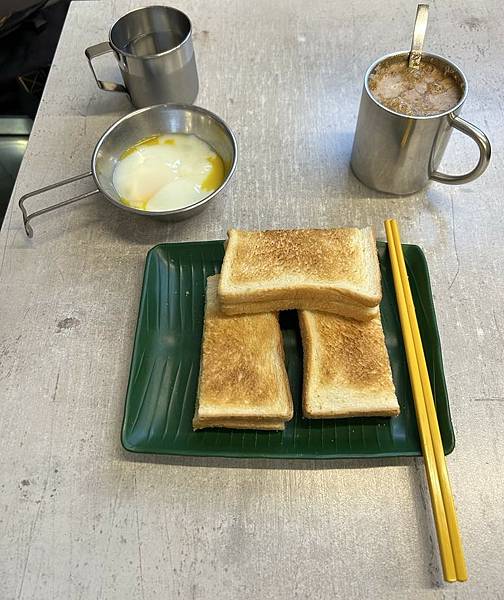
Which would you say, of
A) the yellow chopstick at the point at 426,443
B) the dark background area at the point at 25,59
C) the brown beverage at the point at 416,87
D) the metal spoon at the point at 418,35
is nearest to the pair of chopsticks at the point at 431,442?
the yellow chopstick at the point at 426,443

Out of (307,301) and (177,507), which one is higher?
(307,301)

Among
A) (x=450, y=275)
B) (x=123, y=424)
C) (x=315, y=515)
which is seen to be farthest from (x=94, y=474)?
(x=450, y=275)

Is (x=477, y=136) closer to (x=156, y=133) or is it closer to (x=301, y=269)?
(x=301, y=269)

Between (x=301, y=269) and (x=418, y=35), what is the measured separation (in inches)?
22.8

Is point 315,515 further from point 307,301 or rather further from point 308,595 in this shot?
point 307,301

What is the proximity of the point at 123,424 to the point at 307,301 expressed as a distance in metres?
0.41

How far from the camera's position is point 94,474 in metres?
0.88

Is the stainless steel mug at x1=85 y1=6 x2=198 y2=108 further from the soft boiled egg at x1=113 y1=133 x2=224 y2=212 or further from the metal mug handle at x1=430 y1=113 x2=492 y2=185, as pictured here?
the metal mug handle at x1=430 y1=113 x2=492 y2=185

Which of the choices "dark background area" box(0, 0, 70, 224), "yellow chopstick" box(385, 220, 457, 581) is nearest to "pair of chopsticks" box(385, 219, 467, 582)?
"yellow chopstick" box(385, 220, 457, 581)

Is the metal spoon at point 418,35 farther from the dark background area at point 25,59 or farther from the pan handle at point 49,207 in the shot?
the dark background area at point 25,59

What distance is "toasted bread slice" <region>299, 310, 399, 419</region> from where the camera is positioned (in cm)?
85

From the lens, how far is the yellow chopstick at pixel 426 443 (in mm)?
746

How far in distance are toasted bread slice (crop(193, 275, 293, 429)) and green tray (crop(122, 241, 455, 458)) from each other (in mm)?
37

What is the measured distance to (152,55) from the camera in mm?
1195
